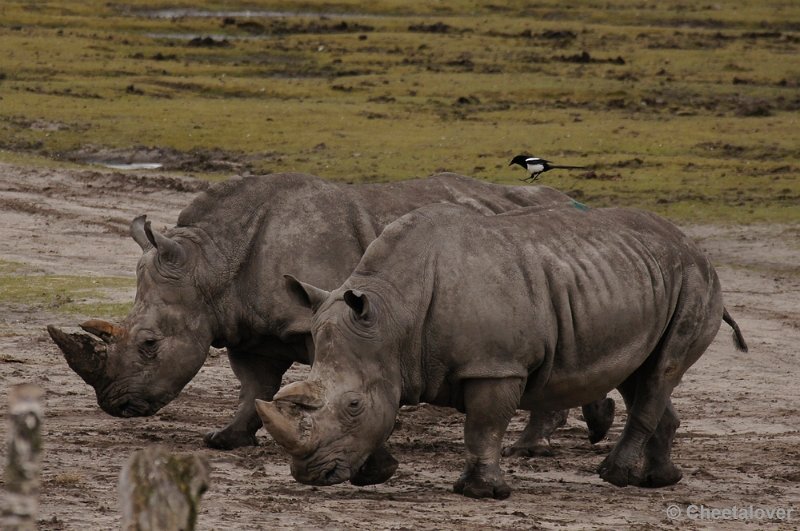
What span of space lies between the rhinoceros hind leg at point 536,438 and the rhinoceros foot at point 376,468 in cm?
182

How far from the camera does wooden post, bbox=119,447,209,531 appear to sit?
479cm

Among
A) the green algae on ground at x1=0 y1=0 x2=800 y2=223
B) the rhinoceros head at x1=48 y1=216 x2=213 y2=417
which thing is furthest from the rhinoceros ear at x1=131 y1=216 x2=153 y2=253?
the green algae on ground at x1=0 y1=0 x2=800 y2=223

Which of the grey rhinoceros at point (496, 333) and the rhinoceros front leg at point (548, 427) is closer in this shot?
the grey rhinoceros at point (496, 333)

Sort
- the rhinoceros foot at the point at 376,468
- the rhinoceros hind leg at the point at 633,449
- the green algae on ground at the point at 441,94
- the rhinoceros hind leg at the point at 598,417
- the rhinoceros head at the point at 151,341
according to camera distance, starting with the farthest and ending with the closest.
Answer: the green algae on ground at the point at 441,94 → the rhinoceros hind leg at the point at 598,417 → the rhinoceros head at the point at 151,341 → the rhinoceros hind leg at the point at 633,449 → the rhinoceros foot at the point at 376,468

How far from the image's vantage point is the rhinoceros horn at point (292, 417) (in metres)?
7.71

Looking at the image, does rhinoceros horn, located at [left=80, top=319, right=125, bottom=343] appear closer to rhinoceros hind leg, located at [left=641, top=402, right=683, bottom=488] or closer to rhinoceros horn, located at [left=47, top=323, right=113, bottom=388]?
rhinoceros horn, located at [left=47, top=323, right=113, bottom=388]

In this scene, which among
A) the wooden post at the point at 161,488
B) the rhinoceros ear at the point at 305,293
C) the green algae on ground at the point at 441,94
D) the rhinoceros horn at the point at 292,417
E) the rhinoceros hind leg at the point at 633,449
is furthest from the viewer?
the green algae on ground at the point at 441,94

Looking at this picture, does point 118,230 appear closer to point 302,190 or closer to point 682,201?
point 682,201

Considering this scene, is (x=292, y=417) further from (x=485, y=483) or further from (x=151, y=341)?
(x=151, y=341)

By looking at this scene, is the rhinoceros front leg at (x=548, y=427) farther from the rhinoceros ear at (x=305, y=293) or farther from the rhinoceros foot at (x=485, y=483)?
the rhinoceros ear at (x=305, y=293)

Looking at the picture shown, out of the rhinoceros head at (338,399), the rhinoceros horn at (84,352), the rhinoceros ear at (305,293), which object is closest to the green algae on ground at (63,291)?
the rhinoceros horn at (84,352)

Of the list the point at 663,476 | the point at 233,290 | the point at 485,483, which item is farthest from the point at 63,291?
the point at 485,483

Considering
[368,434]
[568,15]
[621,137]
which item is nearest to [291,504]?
[368,434]

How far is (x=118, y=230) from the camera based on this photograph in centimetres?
1880
